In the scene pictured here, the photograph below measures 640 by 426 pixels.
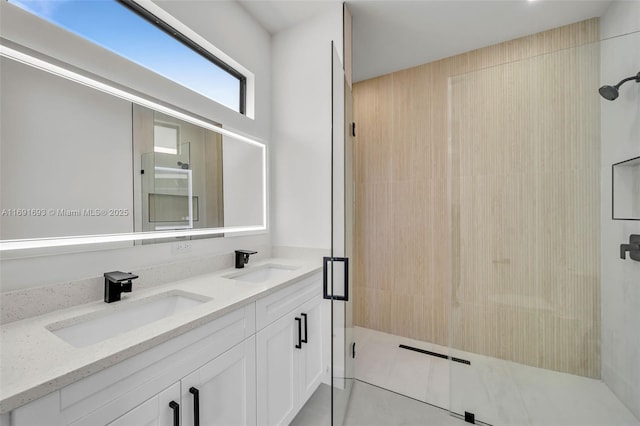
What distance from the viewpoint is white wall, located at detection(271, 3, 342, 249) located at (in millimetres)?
1904

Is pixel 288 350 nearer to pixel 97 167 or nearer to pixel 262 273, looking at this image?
pixel 262 273

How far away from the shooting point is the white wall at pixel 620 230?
4.67 feet

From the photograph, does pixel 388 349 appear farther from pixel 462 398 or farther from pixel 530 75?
pixel 530 75

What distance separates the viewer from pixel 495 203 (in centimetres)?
190

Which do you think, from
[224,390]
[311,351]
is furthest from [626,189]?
[224,390]

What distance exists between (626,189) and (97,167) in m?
2.88

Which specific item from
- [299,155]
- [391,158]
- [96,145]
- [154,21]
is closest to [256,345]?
[96,145]

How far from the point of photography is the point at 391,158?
2.51m

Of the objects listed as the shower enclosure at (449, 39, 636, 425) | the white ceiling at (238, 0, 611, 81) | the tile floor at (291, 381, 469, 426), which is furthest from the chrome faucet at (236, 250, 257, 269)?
the white ceiling at (238, 0, 611, 81)

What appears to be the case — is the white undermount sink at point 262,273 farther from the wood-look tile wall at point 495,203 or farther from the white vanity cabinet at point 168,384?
the wood-look tile wall at point 495,203

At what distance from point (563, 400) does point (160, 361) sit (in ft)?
7.41

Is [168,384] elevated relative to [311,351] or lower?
elevated

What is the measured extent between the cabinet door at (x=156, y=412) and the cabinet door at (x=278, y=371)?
1.30ft

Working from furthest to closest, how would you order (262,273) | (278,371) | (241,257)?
(262,273), (241,257), (278,371)
